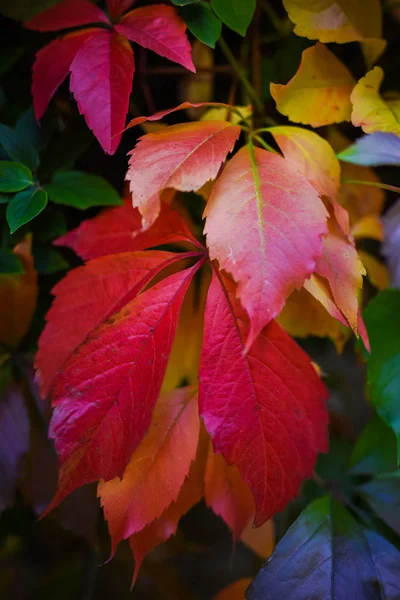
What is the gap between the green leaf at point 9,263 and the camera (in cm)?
46

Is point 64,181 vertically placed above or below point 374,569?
above

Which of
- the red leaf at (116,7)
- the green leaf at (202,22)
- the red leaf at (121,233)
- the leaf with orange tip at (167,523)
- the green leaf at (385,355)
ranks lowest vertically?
the leaf with orange tip at (167,523)

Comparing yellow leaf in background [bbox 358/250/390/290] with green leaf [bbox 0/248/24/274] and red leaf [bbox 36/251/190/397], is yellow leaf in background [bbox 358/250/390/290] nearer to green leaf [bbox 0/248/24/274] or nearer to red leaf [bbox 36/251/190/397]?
red leaf [bbox 36/251/190/397]

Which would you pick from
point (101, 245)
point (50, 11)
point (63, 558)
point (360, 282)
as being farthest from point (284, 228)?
point (63, 558)

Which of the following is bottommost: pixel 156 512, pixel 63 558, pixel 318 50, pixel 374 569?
pixel 63 558

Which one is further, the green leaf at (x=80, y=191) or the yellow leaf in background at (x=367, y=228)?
the yellow leaf in background at (x=367, y=228)

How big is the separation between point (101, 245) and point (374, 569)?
409 millimetres

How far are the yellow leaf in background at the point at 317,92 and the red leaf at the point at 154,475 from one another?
0.95 feet

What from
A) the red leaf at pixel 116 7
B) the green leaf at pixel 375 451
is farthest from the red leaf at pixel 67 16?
the green leaf at pixel 375 451

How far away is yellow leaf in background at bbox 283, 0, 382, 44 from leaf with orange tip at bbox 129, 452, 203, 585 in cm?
42

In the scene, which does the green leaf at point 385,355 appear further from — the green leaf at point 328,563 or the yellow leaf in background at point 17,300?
the yellow leaf in background at point 17,300

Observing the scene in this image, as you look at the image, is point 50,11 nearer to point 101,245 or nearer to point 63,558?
point 101,245

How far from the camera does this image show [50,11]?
17.7 inches

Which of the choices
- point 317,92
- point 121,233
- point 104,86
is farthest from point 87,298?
point 317,92
